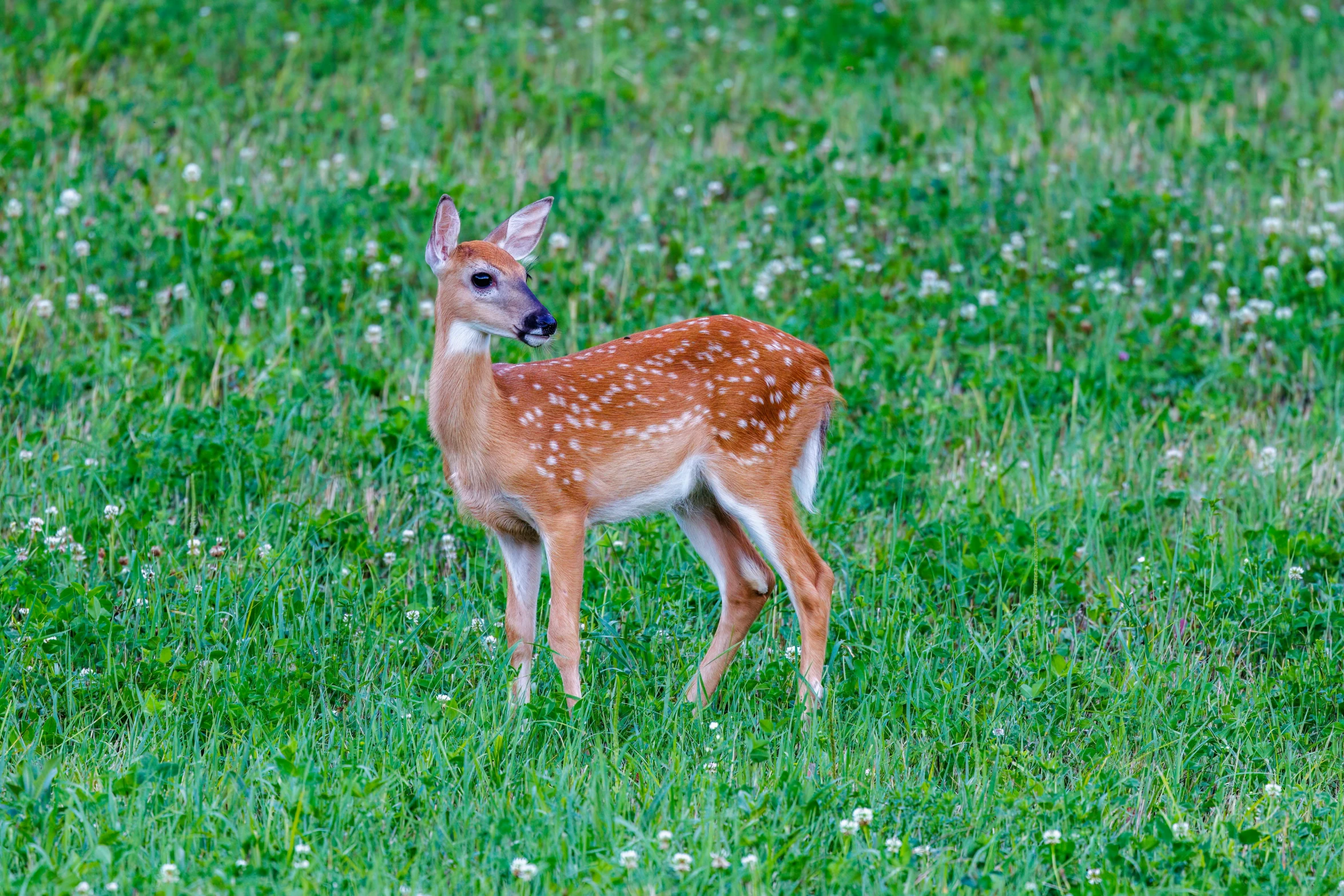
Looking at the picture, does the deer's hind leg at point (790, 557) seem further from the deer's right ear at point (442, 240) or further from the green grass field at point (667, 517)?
the deer's right ear at point (442, 240)

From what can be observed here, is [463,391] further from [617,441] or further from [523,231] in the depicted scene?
[523,231]

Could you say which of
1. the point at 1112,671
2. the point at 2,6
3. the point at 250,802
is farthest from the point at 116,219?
the point at 1112,671

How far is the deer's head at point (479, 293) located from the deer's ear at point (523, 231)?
0.50 feet

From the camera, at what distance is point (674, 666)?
18.4 ft

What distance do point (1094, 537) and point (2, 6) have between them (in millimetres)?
8809

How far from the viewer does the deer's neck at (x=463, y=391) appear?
201 inches

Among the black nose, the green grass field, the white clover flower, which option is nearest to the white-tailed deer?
the black nose

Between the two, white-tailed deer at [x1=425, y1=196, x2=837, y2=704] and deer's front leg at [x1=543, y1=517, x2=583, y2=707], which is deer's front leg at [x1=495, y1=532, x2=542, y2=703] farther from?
deer's front leg at [x1=543, y1=517, x2=583, y2=707]

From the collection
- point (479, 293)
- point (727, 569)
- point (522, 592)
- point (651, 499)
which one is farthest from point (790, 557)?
point (479, 293)

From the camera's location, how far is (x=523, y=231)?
547 cm

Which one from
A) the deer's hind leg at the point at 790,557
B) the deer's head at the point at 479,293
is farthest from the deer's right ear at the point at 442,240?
the deer's hind leg at the point at 790,557

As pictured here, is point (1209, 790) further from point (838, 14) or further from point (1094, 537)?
point (838, 14)

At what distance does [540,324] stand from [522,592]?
42.2 inches

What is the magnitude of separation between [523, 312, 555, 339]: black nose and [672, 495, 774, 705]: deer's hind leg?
1.10m
